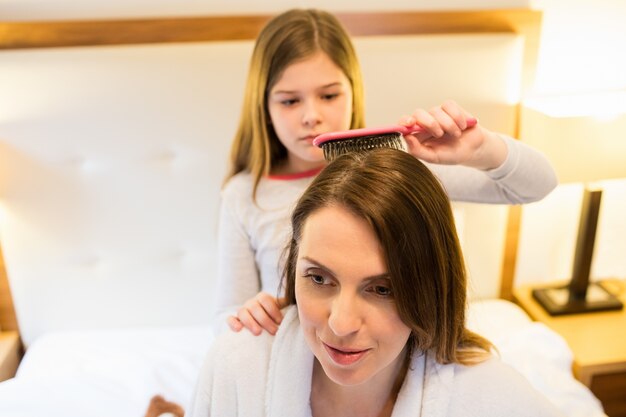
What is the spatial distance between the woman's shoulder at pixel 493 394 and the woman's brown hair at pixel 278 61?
617 mm

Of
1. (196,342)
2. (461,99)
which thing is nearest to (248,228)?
(196,342)

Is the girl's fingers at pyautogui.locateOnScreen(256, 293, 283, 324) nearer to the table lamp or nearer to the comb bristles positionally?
the comb bristles

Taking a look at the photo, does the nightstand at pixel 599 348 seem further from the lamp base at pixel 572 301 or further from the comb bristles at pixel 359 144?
the comb bristles at pixel 359 144

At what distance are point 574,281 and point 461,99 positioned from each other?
0.66 meters

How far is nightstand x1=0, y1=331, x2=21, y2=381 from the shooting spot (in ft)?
4.93

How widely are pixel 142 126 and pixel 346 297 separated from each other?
99cm

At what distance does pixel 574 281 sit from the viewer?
1688 millimetres

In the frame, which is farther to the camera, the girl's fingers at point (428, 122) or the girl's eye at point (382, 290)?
the girl's fingers at point (428, 122)

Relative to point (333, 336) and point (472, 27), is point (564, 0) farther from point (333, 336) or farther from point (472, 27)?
point (333, 336)

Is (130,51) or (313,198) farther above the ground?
(130,51)

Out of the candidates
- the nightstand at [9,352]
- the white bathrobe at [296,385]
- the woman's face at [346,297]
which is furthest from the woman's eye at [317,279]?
the nightstand at [9,352]

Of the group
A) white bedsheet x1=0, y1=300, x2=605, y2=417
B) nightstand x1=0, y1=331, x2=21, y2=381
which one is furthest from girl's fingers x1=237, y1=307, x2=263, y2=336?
nightstand x1=0, y1=331, x2=21, y2=381

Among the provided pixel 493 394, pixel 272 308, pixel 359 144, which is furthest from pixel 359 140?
pixel 493 394

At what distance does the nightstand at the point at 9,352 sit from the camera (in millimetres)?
1502
